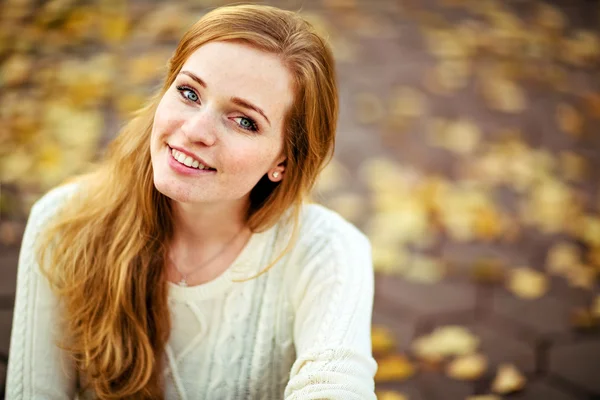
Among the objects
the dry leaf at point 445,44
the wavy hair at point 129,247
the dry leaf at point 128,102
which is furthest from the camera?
the dry leaf at point 445,44

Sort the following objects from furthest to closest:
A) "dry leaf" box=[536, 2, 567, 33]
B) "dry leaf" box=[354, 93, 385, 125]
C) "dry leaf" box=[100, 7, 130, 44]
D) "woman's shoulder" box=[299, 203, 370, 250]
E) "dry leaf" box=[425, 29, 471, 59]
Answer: "dry leaf" box=[536, 2, 567, 33]
"dry leaf" box=[425, 29, 471, 59]
"dry leaf" box=[100, 7, 130, 44]
"dry leaf" box=[354, 93, 385, 125]
"woman's shoulder" box=[299, 203, 370, 250]

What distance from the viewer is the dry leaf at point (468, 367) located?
7.92 feet

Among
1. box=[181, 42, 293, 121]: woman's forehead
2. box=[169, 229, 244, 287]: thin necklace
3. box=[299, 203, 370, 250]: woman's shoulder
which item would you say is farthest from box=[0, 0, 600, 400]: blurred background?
box=[181, 42, 293, 121]: woman's forehead

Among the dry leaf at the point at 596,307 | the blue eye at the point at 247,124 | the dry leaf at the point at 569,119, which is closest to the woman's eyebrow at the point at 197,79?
the blue eye at the point at 247,124

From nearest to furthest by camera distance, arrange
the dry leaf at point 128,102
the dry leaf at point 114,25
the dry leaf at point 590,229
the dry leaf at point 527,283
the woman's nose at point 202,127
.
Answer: the woman's nose at point 202,127 → the dry leaf at point 527,283 → the dry leaf at point 590,229 → the dry leaf at point 128,102 → the dry leaf at point 114,25

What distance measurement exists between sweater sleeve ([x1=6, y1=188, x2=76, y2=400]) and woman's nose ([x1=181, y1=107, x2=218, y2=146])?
50 centimetres

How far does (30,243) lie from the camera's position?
5.25ft

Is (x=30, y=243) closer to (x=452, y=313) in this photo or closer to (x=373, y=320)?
(x=373, y=320)

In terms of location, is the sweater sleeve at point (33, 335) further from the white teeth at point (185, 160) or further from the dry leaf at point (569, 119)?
the dry leaf at point (569, 119)

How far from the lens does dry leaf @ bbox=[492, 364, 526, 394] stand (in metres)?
2.38

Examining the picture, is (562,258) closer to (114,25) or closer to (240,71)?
(240,71)

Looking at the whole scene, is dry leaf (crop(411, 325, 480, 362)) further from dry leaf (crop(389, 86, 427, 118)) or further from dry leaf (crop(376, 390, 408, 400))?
dry leaf (crop(389, 86, 427, 118))

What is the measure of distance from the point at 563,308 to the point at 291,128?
1818 millimetres

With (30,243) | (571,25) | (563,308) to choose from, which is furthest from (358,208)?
(571,25)
